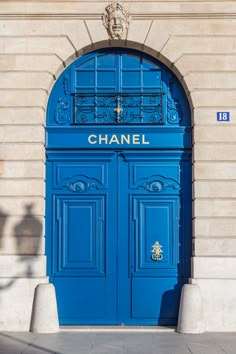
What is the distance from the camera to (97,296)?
13.1 meters

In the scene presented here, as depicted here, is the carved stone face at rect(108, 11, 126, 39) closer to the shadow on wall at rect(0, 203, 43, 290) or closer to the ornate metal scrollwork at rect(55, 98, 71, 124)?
the ornate metal scrollwork at rect(55, 98, 71, 124)

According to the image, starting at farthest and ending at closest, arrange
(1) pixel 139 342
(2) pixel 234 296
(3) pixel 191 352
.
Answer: (2) pixel 234 296, (1) pixel 139 342, (3) pixel 191 352

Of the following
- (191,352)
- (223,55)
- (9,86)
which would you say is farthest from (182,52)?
(191,352)

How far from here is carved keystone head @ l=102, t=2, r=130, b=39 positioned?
1312cm

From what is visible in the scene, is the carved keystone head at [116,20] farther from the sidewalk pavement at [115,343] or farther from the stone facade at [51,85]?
the sidewalk pavement at [115,343]

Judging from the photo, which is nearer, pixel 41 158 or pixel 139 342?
pixel 139 342

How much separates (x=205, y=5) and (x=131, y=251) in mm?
4833

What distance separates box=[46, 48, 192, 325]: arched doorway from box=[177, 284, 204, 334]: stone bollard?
2.41ft

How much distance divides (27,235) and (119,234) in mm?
1715

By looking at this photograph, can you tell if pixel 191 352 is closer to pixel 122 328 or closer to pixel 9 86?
pixel 122 328

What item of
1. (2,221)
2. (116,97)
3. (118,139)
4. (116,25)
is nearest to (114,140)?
(118,139)

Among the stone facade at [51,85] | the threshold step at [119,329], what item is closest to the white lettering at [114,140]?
the stone facade at [51,85]

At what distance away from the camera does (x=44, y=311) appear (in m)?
Answer: 12.4

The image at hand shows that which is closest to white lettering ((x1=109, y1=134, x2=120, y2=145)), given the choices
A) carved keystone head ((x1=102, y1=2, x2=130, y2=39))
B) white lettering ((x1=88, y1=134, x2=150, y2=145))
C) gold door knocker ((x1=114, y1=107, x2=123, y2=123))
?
white lettering ((x1=88, y1=134, x2=150, y2=145))
